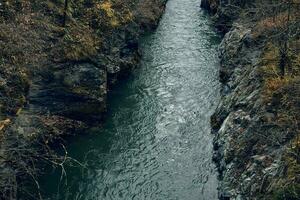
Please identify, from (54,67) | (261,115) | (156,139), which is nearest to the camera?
(261,115)

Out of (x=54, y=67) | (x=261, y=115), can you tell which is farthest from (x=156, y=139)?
(x=54, y=67)

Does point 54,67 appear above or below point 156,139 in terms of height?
above

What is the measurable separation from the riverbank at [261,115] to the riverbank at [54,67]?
32.1ft

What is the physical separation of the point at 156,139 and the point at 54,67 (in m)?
9.44

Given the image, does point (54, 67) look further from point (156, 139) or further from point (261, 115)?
point (261, 115)

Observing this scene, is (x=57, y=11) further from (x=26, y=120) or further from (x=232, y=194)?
(x=232, y=194)

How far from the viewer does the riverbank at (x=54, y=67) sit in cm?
3123

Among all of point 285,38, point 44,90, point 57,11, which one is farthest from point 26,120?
point 285,38

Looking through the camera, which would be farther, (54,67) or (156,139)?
(54,67)

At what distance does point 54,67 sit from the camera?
34750 millimetres

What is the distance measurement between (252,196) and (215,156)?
23.0ft

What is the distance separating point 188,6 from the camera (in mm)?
62188

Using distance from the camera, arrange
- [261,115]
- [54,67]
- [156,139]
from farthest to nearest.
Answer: [54,67], [156,139], [261,115]

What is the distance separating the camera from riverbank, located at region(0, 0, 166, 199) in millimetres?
31234
